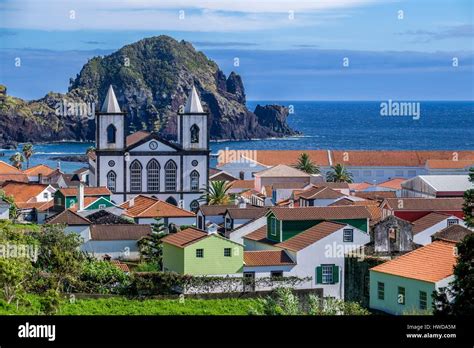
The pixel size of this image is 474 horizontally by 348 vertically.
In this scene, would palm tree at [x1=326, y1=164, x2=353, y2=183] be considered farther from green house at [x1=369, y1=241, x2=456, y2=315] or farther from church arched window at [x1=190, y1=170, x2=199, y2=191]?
green house at [x1=369, y1=241, x2=456, y2=315]

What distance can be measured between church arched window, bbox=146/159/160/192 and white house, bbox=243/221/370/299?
22.6 metres

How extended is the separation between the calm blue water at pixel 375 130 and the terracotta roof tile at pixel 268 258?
27810 mm

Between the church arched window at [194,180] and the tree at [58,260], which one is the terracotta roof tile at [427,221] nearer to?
the tree at [58,260]

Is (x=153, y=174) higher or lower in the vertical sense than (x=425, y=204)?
higher

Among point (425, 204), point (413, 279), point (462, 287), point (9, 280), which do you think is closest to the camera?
point (462, 287)

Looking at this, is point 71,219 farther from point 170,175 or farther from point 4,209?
point 170,175

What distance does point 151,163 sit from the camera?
138 ft

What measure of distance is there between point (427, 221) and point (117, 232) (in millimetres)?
6981

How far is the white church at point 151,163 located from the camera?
137 feet

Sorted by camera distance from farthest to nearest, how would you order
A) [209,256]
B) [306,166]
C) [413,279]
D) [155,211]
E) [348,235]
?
[306,166], [155,211], [348,235], [209,256], [413,279]

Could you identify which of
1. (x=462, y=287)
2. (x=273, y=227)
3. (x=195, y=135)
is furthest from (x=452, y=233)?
(x=195, y=135)

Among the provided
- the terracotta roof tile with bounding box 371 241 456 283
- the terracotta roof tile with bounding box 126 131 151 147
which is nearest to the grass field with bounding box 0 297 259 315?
the terracotta roof tile with bounding box 371 241 456 283
